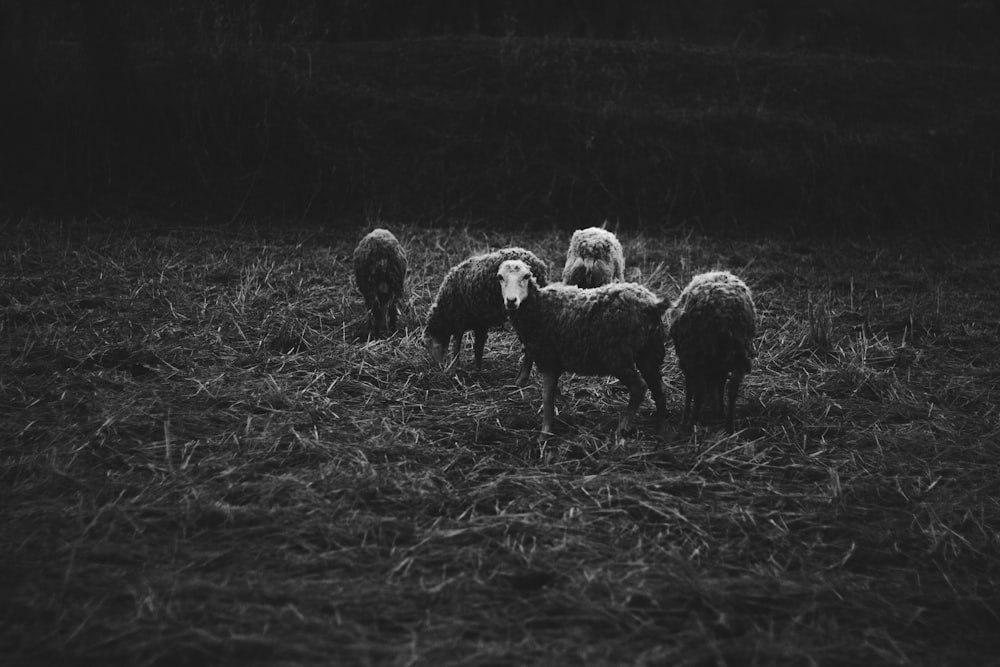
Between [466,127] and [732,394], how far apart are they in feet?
28.0

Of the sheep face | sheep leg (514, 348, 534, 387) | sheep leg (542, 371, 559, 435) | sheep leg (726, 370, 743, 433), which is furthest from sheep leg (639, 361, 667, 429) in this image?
sheep leg (514, 348, 534, 387)

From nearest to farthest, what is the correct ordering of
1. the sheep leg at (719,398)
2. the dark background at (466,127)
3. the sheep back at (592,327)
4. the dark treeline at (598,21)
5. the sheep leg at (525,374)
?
the sheep back at (592,327) → the sheep leg at (719,398) → the sheep leg at (525,374) → the dark background at (466,127) → the dark treeline at (598,21)

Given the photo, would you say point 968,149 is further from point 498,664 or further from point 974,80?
point 498,664

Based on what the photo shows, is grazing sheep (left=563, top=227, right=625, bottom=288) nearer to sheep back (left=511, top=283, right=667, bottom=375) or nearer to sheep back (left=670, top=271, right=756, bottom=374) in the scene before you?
sheep back (left=511, top=283, right=667, bottom=375)

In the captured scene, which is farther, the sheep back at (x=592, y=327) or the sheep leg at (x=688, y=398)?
the sheep leg at (x=688, y=398)

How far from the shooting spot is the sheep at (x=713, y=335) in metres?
4.97

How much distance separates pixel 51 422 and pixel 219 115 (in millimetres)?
7949

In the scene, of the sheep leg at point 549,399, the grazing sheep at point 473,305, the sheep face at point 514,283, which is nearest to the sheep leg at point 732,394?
the sheep leg at point 549,399

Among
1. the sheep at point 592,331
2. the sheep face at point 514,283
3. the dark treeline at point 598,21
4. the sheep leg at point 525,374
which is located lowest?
the sheep leg at point 525,374

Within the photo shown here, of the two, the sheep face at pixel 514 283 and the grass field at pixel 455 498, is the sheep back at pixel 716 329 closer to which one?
the grass field at pixel 455 498

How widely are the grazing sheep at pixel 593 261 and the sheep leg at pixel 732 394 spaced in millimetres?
1591

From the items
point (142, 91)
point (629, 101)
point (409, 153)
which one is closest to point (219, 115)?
point (142, 91)

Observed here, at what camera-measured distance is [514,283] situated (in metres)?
5.15

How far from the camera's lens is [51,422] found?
4898 mm
